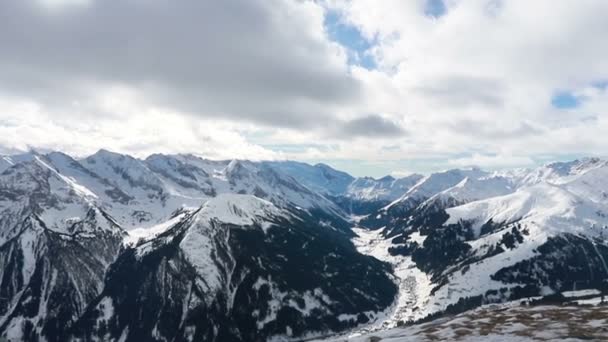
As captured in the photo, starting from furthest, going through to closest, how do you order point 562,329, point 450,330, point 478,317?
1. point 478,317
2. point 450,330
3. point 562,329

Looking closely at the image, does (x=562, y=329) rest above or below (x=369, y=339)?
above

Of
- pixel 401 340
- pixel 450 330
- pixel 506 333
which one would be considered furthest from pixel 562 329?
pixel 401 340

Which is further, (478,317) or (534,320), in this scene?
(478,317)

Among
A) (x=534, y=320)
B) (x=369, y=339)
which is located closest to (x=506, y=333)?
(x=534, y=320)

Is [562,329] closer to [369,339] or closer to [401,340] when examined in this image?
[401,340]

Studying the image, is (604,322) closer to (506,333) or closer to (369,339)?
(506,333)

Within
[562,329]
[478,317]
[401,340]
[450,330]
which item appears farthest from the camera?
[478,317]
